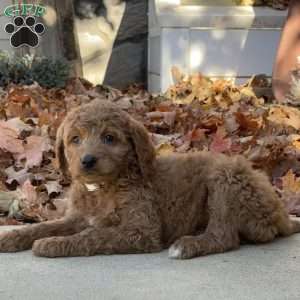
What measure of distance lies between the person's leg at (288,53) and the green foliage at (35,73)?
3.15 m

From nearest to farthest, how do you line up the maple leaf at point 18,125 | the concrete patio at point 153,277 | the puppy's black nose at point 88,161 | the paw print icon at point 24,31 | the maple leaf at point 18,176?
the concrete patio at point 153,277
the puppy's black nose at point 88,161
the maple leaf at point 18,176
the maple leaf at point 18,125
the paw print icon at point 24,31

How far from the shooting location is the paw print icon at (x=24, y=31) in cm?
987

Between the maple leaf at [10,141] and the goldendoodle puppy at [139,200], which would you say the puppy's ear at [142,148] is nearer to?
the goldendoodle puppy at [139,200]

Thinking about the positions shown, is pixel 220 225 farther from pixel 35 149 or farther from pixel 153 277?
pixel 35 149

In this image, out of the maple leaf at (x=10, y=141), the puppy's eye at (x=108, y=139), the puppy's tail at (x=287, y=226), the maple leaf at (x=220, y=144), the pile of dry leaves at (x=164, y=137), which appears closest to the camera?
the puppy's eye at (x=108, y=139)

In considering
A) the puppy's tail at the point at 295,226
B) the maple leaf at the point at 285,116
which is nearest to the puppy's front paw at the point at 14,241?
the puppy's tail at the point at 295,226

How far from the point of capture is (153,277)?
2.93 meters

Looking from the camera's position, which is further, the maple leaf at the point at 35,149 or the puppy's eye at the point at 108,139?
the maple leaf at the point at 35,149

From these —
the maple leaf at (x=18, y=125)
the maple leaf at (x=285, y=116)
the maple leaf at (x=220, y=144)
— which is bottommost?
the maple leaf at (x=285, y=116)

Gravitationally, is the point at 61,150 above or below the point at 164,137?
above

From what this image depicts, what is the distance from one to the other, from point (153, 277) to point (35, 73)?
678cm

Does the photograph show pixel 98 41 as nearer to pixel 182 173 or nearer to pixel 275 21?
pixel 275 21

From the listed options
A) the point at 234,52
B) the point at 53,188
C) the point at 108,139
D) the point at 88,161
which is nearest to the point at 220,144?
the point at 53,188

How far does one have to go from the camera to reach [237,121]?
18.8 ft
